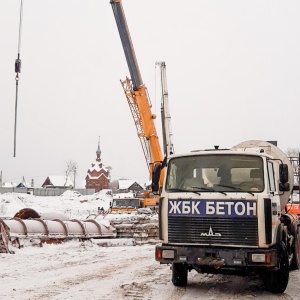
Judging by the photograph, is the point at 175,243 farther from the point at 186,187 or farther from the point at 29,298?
the point at 29,298

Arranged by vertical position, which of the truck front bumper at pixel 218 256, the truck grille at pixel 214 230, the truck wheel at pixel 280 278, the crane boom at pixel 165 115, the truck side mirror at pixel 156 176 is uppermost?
the crane boom at pixel 165 115

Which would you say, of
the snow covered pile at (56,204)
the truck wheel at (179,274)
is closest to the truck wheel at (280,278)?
the truck wheel at (179,274)

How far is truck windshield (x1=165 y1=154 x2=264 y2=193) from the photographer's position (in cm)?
920

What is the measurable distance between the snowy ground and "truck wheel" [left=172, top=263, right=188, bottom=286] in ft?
0.50

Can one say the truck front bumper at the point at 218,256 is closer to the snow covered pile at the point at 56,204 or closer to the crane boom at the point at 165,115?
the crane boom at the point at 165,115

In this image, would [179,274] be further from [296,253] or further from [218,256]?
[296,253]

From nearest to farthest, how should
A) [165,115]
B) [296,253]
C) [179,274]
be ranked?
[179,274], [296,253], [165,115]

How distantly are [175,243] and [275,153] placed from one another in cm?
414

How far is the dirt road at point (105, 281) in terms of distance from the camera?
9.10m

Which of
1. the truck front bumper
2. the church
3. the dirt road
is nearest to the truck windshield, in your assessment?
the truck front bumper

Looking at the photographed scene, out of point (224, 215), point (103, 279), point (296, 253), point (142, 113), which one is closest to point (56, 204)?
point (142, 113)

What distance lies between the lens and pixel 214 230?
8.98 metres

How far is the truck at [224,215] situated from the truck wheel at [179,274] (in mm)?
20

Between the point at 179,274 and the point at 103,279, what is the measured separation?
6.04 feet
